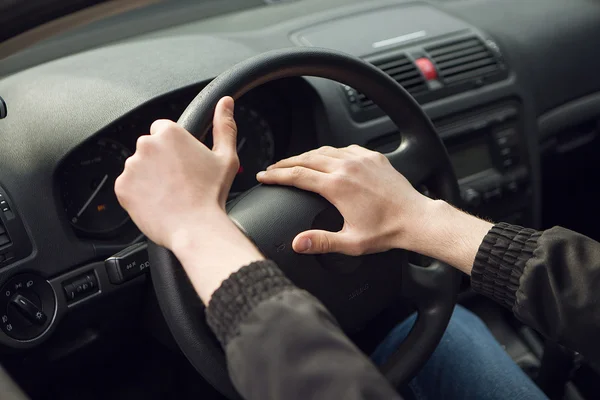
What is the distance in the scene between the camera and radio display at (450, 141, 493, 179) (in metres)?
1.77

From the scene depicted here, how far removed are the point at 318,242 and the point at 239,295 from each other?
0.92ft

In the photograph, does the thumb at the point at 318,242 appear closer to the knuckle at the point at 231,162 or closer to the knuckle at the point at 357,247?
the knuckle at the point at 357,247

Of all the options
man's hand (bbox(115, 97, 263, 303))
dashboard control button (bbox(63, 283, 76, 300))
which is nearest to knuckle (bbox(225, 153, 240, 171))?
man's hand (bbox(115, 97, 263, 303))

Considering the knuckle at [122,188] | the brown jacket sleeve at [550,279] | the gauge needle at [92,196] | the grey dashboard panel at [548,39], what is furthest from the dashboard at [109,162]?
the grey dashboard panel at [548,39]

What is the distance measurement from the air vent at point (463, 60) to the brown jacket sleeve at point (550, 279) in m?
0.71

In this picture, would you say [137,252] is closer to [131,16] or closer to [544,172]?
[131,16]

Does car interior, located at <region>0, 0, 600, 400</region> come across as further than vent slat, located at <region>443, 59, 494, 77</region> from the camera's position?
No

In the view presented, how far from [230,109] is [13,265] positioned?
45 centimetres

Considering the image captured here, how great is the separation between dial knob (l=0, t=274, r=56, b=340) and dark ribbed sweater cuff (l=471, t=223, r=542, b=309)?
0.66m

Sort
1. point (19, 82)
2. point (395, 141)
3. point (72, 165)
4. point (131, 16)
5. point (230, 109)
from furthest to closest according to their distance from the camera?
point (131, 16) < point (395, 141) < point (19, 82) < point (72, 165) < point (230, 109)

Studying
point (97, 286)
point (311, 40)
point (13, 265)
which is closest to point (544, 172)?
point (311, 40)

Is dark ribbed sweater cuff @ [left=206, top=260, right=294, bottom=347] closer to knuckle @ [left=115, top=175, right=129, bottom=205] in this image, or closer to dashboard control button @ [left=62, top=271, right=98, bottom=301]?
knuckle @ [left=115, top=175, right=129, bottom=205]

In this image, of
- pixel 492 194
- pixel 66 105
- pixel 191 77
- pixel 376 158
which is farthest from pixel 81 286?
pixel 492 194

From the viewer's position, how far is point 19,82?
148 centimetres
